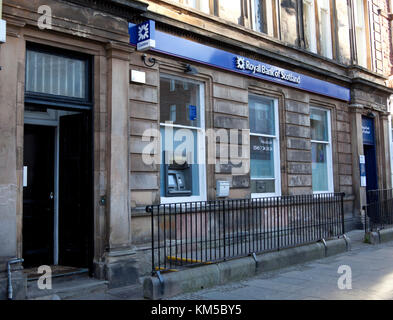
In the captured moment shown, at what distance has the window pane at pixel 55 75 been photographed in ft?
20.9

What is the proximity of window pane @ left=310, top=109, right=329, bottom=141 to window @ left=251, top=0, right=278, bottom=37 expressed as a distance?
9.77 ft

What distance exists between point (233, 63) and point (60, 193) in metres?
4.92

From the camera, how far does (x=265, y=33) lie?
11195mm

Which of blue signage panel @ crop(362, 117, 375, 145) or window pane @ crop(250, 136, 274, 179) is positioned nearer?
window pane @ crop(250, 136, 274, 179)

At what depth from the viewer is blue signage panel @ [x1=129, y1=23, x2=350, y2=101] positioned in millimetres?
8148

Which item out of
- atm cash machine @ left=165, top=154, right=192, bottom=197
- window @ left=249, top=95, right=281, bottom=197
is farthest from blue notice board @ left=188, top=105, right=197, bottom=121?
window @ left=249, top=95, right=281, bottom=197

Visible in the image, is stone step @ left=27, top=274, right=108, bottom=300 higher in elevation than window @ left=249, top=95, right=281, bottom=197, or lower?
lower

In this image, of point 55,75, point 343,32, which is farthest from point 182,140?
point 343,32

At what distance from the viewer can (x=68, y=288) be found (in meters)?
6.03

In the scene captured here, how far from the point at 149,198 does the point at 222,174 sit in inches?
83.9

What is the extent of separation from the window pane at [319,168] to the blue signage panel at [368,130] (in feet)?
8.43
